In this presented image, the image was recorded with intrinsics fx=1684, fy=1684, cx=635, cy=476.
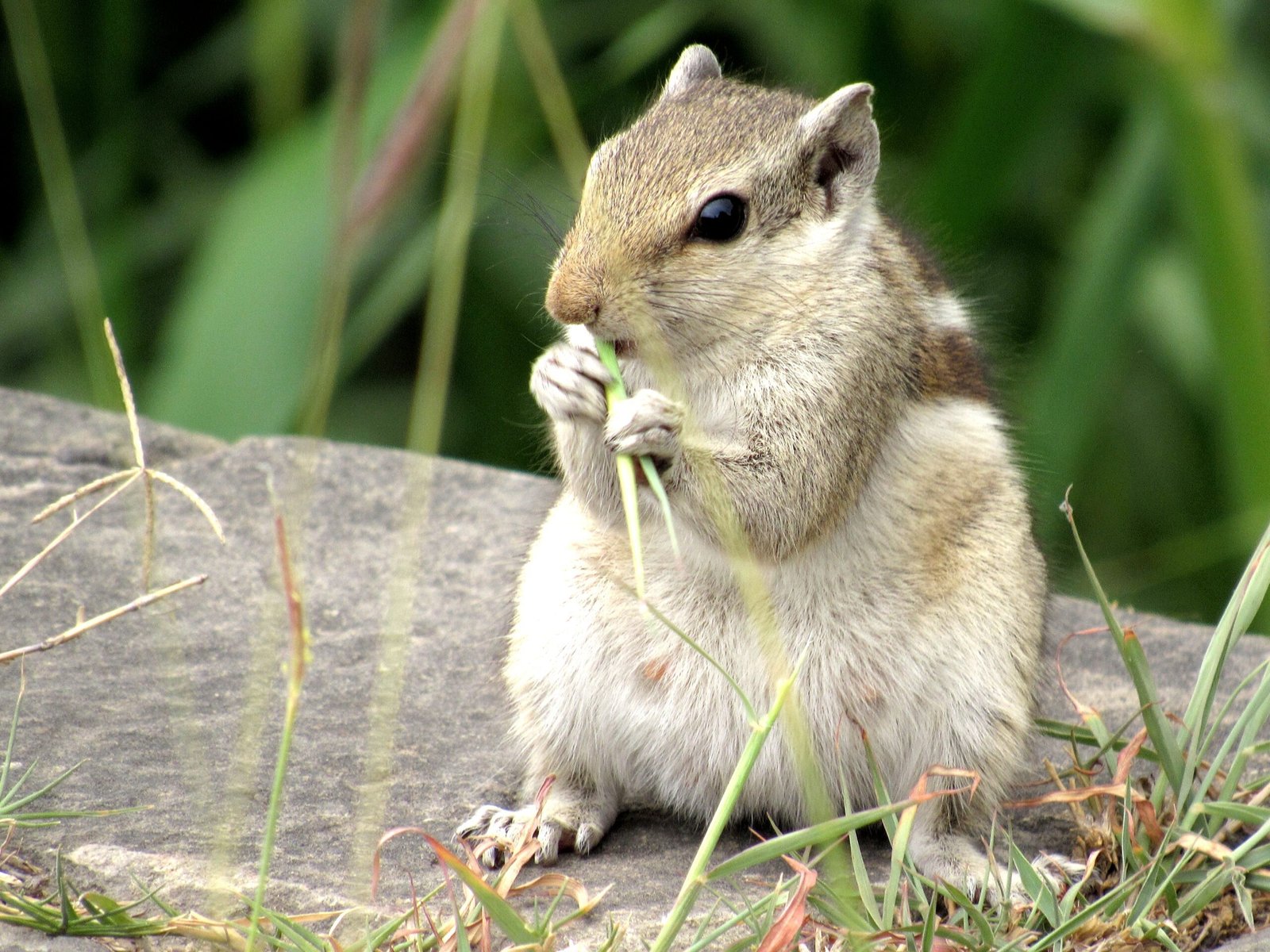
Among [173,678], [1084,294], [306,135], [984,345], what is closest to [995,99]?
[1084,294]

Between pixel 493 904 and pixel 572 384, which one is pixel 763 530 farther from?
pixel 493 904

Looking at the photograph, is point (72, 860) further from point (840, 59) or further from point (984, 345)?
point (840, 59)

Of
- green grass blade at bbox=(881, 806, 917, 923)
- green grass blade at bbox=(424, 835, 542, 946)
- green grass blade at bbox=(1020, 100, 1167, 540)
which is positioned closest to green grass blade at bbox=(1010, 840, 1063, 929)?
green grass blade at bbox=(881, 806, 917, 923)

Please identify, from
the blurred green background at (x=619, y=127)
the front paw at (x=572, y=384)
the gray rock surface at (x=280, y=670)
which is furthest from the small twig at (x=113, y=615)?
the blurred green background at (x=619, y=127)

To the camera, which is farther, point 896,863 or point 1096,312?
point 1096,312

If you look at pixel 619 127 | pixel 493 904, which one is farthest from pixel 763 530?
pixel 619 127

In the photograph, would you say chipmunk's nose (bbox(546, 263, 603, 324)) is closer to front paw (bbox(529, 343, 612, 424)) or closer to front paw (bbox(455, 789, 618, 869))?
front paw (bbox(529, 343, 612, 424))

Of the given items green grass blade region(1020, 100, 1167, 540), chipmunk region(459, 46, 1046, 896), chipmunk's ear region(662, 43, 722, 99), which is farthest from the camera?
green grass blade region(1020, 100, 1167, 540)
